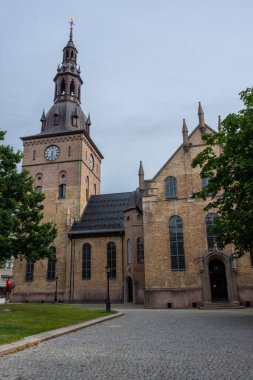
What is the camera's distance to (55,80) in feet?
168

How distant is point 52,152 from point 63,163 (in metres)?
2.76

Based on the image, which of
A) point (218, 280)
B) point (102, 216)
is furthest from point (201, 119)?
point (102, 216)

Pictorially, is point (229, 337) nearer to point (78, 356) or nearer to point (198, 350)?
point (198, 350)

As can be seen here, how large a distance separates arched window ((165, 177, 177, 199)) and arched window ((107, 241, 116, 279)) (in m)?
11.2

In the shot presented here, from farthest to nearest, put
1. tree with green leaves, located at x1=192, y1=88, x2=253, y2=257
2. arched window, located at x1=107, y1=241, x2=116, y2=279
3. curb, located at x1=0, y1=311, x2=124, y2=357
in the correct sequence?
arched window, located at x1=107, y1=241, x2=116, y2=279 → tree with green leaves, located at x1=192, y1=88, x2=253, y2=257 → curb, located at x1=0, y1=311, x2=124, y2=357

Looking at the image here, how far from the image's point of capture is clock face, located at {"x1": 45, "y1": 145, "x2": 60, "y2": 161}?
46000mm

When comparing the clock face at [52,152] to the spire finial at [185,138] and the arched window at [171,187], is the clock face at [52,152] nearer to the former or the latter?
the arched window at [171,187]

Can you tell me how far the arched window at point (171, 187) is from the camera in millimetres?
31484

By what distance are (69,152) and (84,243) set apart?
13.6 meters

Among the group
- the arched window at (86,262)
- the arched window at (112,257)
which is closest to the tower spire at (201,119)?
the arched window at (112,257)

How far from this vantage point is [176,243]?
30.1 m

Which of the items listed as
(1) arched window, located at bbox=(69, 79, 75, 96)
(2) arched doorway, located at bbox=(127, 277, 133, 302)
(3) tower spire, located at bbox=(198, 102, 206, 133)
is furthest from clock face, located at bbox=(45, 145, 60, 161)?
(3) tower spire, located at bbox=(198, 102, 206, 133)

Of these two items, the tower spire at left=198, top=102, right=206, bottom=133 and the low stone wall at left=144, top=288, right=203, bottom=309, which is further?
the tower spire at left=198, top=102, right=206, bottom=133

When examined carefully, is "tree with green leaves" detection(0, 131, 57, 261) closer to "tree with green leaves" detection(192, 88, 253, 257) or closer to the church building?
"tree with green leaves" detection(192, 88, 253, 257)
